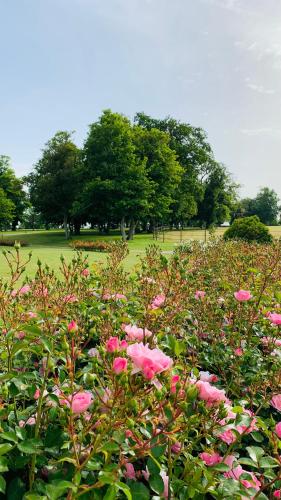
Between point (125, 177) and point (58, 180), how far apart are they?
9.47 metres

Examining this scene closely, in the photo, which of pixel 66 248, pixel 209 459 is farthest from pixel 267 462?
pixel 66 248

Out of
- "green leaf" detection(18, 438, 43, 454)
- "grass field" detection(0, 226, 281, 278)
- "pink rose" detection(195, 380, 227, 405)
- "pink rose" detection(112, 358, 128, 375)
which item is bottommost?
"grass field" detection(0, 226, 281, 278)

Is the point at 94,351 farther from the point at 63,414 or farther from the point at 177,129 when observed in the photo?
the point at 177,129

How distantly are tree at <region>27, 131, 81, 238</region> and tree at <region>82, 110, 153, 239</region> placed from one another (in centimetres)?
333

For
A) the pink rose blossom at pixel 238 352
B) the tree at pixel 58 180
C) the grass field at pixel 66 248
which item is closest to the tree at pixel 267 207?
the grass field at pixel 66 248

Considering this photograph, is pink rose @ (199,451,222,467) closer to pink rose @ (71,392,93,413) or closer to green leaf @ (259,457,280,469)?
green leaf @ (259,457,280,469)

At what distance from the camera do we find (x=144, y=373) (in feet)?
3.54

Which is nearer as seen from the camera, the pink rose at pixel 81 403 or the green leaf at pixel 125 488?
the green leaf at pixel 125 488

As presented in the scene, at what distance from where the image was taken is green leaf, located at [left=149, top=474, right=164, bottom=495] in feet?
3.74

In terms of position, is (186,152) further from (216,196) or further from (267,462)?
(267,462)

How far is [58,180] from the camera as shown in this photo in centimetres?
3906

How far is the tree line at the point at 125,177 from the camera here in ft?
107

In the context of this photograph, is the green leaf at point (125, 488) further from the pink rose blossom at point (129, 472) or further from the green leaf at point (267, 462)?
the green leaf at point (267, 462)

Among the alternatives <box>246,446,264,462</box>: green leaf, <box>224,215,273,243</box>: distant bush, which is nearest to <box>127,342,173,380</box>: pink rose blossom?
<box>246,446,264,462</box>: green leaf
